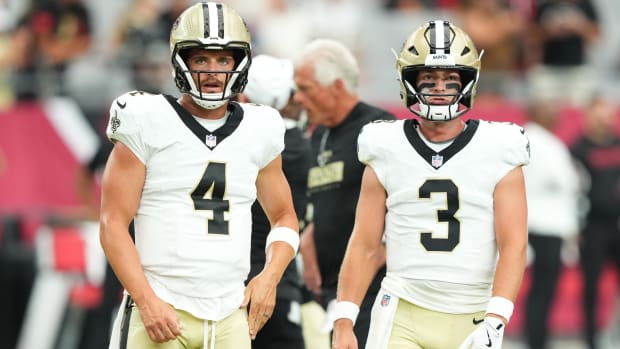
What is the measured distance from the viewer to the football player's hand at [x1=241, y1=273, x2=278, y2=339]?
18.0 ft

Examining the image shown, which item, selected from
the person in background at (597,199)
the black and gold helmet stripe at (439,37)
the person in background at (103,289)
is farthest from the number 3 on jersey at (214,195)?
the person in background at (597,199)

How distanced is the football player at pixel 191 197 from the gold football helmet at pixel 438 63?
60 centimetres

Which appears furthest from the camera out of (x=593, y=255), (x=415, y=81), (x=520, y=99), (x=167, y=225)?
(x=520, y=99)

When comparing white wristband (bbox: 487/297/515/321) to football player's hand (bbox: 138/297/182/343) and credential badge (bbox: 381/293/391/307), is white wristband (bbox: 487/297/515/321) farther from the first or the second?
football player's hand (bbox: 138/297/182/343)

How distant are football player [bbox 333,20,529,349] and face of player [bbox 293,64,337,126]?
4.64ft

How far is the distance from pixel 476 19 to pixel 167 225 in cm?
920

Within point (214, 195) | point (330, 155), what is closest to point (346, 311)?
point (214, 195)

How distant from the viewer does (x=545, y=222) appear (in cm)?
1134

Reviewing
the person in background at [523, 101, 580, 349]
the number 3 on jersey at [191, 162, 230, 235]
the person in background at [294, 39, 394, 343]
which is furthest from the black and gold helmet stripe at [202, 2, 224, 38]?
the person in background at [523, 101, 580, 349]

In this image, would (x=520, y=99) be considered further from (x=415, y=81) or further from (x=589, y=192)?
(x=415, y=81)

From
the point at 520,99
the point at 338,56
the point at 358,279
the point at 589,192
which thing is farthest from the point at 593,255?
the point at 358,279

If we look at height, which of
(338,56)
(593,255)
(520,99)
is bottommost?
(593,255)

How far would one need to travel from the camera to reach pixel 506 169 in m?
5.52

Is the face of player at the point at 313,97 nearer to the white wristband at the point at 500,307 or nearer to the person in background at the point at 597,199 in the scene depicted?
the white wristband at the point at 500,307
